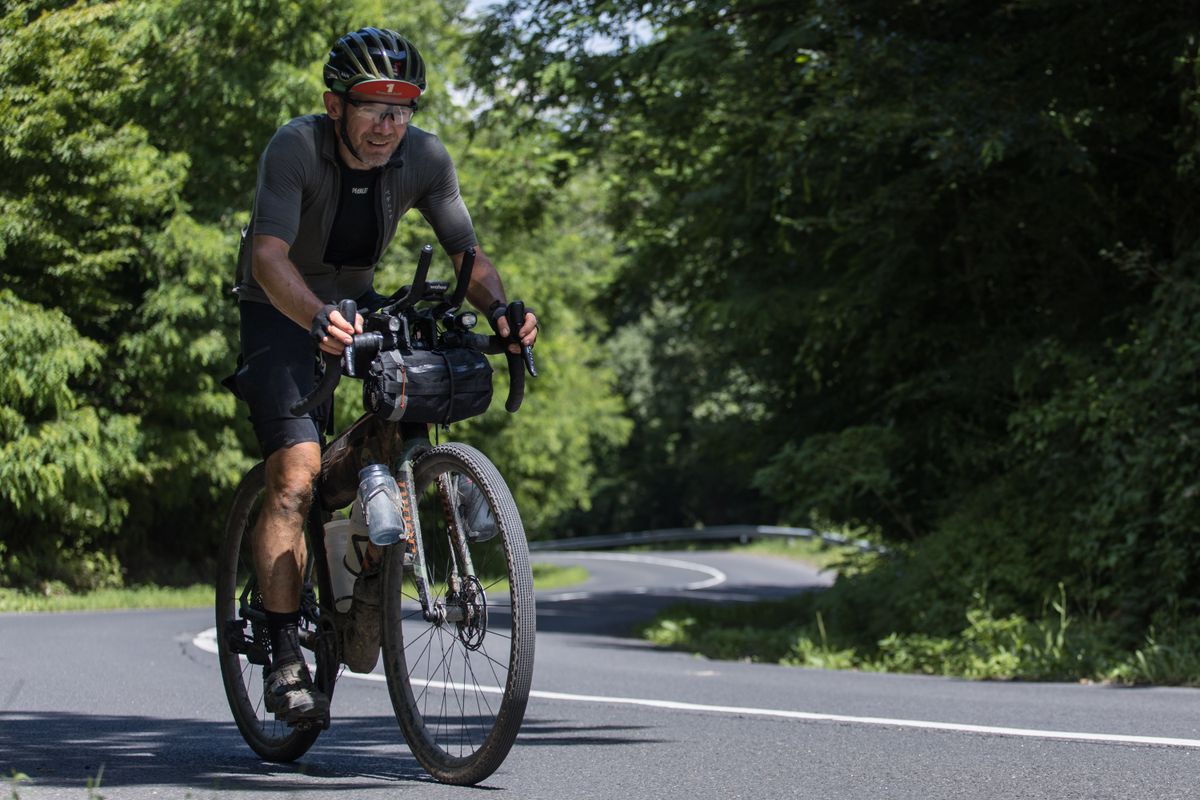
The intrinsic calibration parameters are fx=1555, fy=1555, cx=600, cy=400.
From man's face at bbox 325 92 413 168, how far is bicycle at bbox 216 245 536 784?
431mm

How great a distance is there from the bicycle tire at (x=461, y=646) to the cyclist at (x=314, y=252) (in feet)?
0.59

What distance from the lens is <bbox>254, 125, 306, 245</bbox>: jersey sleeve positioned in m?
4.57

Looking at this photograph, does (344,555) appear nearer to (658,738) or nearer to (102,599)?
(658,738)

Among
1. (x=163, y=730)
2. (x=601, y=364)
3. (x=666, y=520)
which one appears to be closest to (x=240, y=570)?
(x=163, y=730)

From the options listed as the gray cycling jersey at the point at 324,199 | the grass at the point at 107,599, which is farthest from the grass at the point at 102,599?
the gray cycling jersey at the point at 324,199

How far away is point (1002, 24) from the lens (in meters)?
12.0

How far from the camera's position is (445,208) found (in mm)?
4898

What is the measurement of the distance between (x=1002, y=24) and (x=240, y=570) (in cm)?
868

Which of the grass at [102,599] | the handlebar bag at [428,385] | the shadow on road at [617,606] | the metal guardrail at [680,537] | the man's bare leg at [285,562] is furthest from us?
the metal guardrail at [680,537]

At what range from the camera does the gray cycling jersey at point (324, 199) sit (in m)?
4.58

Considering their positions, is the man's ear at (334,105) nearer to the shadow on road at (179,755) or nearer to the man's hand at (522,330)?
the man's hand at (522,330)

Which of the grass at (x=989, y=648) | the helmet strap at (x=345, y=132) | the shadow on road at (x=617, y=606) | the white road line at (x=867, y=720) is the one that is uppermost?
the helmet strap at (x=345, y=132)

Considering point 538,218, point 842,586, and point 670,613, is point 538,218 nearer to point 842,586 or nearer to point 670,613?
point 670,613

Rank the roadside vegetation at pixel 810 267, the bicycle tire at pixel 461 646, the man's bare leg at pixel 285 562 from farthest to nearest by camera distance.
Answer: the roadside vegetation at pixel 810 267
the man's bare leg at pixel 285 562
the bicycle tire at pixel 461 646
